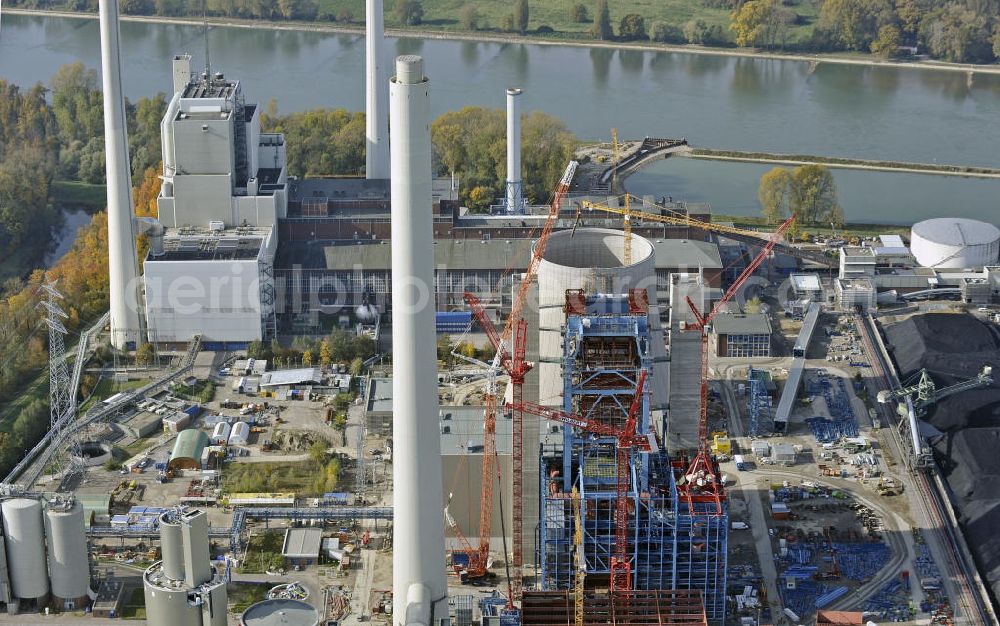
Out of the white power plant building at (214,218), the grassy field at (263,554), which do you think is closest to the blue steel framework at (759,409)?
the grassy field at (263,554)

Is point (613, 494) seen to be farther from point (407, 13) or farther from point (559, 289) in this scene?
point (407, 13)

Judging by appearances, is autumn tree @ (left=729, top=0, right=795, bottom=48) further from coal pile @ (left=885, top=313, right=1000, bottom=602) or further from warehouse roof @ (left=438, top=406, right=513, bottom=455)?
warehouse roof @ (left=438, top=406, right=513, bottom=455)

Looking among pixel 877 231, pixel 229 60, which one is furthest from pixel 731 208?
pixel 229 60

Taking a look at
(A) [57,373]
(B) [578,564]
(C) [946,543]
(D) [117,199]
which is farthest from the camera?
(D) [117,199]

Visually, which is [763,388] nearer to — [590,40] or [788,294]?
[788,294]

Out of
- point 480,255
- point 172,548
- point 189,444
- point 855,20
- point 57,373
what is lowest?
point 172,548

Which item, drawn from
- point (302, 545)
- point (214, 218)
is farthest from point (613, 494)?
point (214, 218)
